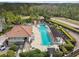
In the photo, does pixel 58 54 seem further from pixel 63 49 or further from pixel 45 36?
pixel 45 36

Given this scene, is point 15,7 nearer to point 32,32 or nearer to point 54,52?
point 32,32

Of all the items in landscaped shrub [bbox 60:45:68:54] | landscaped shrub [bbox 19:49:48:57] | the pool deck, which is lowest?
landscaped shrub [bbox 19:49:48:57]

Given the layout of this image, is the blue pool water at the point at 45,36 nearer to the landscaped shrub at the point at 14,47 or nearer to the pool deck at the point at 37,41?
the pool deck at the point at 37,41

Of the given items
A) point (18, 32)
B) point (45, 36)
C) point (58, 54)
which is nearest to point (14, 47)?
point (18, 32)

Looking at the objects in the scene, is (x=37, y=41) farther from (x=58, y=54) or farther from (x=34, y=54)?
(x=58, y=54)

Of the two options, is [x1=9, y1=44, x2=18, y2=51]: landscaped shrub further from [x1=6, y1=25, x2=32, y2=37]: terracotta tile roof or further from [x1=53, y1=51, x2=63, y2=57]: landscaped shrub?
[x1=53, y1=51, x2=63, y2=57]: landscaped shrub

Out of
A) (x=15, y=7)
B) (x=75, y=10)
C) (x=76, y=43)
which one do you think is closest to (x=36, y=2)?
(x=15, y=7)

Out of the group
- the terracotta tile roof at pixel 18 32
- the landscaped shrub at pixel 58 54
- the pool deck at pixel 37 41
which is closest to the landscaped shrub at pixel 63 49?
the landscaped shrub at pixel 58 54

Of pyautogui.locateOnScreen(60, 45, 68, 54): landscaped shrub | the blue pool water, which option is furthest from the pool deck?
pyautogui.locateOnScreen(60, 45, 68, 54): landscaped shrub

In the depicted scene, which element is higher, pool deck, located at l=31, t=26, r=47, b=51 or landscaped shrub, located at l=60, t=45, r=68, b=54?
pool deck, located at l=31, t=26, r=47, b=51

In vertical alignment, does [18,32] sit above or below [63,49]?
above

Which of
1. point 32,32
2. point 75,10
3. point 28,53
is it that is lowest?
point 28,53
